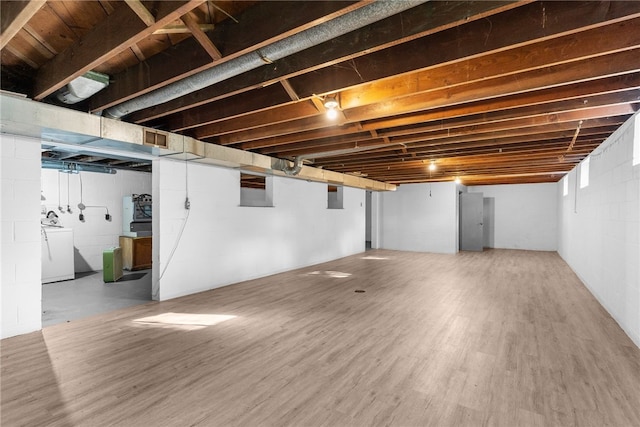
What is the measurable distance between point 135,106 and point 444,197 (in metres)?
8.56

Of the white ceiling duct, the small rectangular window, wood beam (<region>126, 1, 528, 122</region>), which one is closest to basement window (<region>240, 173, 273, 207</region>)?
the white ceiling duct

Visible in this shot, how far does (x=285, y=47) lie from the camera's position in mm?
1893

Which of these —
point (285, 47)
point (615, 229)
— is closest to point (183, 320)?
point (285, 47)

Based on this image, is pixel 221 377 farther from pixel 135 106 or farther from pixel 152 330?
pixel 135 106

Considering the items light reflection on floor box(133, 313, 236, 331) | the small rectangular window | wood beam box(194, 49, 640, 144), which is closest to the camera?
wood beam box(194, 49, 640, 144)

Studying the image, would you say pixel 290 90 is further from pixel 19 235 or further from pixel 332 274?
pixel 332 274

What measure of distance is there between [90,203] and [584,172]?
30.7ft

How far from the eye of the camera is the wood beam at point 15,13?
57.7 inches

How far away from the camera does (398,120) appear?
11.1 feet

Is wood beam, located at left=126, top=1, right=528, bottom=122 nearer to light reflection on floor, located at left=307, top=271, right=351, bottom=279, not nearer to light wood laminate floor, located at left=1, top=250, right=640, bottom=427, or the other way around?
light wood laminate floor, located at left=1, top=250, right=640, bottom=427

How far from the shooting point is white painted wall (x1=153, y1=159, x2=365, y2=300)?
14.4 ft

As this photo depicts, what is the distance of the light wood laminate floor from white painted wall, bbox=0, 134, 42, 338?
269mm

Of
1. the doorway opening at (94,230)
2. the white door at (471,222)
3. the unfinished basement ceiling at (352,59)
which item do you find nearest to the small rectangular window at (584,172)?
the unfinished basement ceiling at (352,59)

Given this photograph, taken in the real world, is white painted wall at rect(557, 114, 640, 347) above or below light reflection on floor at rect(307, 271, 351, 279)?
above
